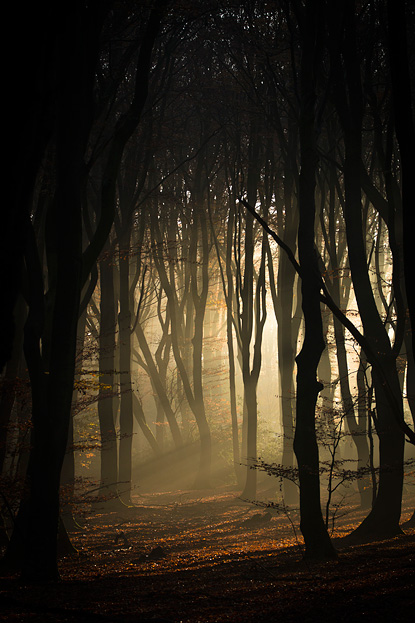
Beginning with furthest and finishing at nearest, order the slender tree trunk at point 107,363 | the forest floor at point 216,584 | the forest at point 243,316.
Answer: the slender tree trunk at point 107,363, the forest at point 243,316, the forest floor at point 216,584

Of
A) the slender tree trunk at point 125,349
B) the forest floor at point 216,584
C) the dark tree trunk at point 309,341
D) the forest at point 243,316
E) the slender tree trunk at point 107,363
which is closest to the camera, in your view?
the forest floor at point 216,584

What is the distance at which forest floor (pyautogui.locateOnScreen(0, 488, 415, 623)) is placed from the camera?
4066mm

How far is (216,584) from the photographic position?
5.54 m

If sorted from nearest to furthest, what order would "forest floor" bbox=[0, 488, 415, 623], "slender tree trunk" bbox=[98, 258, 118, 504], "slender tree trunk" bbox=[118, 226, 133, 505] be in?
"forest floor" bbox=[0, 488, 415, 623] < "slender tree trunk" bbox=[98, 258, 118, 504] < "slender tree trunk" bbox=[118, 226, 133, 505]

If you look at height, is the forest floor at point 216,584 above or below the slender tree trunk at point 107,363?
below

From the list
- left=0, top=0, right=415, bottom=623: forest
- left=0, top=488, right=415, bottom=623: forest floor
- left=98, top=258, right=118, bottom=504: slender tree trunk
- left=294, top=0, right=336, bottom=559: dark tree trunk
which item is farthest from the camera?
left=98, top=258, right=118, bottom=504: slender tree trunk

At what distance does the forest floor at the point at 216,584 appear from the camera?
407cm

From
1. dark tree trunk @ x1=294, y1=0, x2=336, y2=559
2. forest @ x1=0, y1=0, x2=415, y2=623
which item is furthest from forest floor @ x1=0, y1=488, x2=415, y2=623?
dark tree trunk @ x1=294, y1=0, x2=336, y2=559

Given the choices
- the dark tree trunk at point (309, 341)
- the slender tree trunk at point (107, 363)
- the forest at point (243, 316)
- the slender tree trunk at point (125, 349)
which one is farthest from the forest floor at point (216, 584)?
the slender tree trunk at point (125, 349)

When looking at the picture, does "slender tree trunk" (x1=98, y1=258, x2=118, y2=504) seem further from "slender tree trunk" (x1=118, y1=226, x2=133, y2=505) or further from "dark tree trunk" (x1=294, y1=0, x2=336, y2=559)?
"dark tree trunk" (x1=294, y1=0, x2=336, y2=559)

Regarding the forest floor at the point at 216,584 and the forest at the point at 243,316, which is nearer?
the forest floor at the point at 216,584

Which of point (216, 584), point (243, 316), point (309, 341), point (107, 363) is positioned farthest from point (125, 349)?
point (216, 584)

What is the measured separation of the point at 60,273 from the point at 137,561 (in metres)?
5.11

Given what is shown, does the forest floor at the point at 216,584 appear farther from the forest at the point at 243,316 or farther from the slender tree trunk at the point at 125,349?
the slender tree trunk at the point at 125,349
